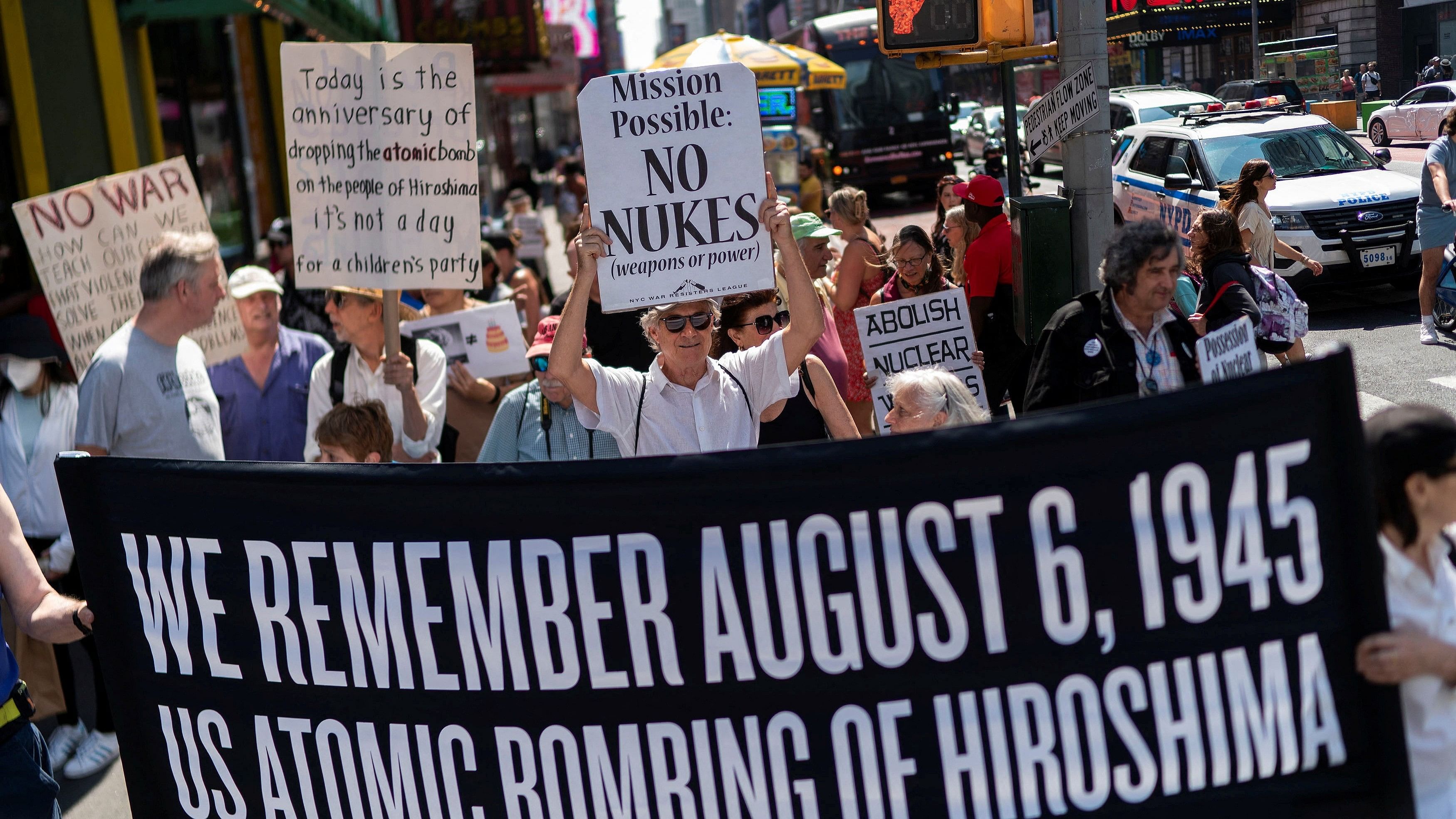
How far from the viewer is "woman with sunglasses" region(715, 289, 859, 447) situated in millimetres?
4660

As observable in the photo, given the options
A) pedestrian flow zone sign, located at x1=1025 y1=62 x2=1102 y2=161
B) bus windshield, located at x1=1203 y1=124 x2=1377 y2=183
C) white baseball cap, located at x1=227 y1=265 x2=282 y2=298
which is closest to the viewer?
white baseball cap, located at x1=227 y1=265 x2=282 y2=298

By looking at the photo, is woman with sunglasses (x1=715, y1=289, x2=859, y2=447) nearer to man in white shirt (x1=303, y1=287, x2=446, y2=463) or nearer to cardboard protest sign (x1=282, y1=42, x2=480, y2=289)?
cardboard protest sign (x1=282, y1=42, x2=480, y2=289)

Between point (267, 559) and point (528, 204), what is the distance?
13.7 metres

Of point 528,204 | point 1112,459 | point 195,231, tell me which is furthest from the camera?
point 528,204

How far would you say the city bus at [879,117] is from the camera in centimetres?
2889

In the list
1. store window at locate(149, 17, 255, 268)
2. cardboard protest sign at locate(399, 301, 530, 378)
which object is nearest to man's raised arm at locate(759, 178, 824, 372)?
cardboard protest sign at locate(399, 301, 530, 378)

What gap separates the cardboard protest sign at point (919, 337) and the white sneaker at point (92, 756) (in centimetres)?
353

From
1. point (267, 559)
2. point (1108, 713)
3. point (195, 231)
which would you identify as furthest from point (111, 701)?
point (195, 231)

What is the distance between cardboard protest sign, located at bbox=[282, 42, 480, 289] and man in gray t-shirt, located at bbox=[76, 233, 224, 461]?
0.47 m

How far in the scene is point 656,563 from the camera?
2658 mm

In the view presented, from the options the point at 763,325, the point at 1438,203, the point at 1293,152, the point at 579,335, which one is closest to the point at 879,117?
the point at 1293,152

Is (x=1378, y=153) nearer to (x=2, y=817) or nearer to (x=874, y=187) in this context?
(x=2, y=817)

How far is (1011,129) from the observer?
7492mm

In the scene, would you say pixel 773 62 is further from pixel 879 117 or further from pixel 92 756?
pixel 92 756
